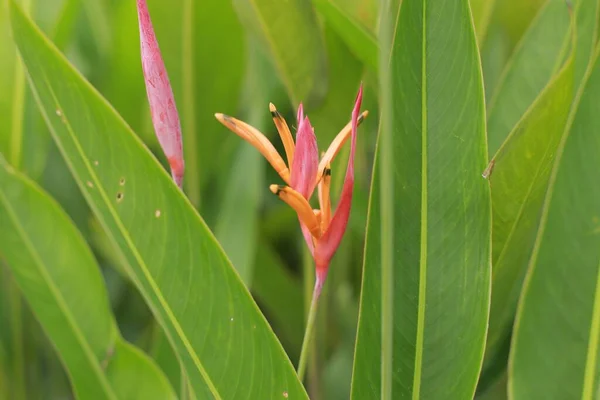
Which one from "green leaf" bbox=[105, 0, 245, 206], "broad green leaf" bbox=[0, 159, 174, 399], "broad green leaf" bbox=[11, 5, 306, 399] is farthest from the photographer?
"green leaf" bbox=[105, 0, 245, 206]

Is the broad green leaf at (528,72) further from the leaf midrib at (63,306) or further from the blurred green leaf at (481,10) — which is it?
the leaf midrib at (63,306)

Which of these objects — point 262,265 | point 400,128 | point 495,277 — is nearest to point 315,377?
point 262,265

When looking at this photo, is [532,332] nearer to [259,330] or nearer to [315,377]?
[259,330]

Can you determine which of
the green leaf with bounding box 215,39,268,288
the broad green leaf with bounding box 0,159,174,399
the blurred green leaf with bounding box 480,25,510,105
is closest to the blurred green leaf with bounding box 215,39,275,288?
the green leaf with bounding box 215,39,268,288

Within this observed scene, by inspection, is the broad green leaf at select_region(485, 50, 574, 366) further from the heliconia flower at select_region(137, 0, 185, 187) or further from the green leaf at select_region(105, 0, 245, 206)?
the green leaf at select_region(105, 0, 245, 206)

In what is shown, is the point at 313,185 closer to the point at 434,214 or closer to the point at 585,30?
the point at 434,214

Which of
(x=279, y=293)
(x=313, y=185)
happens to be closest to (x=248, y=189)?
(x=279, y=293)
